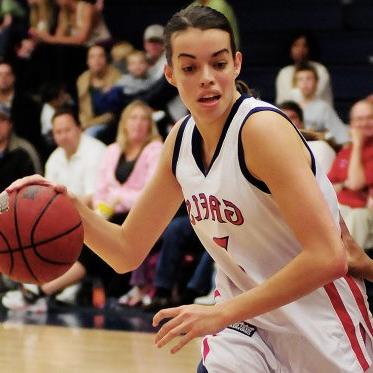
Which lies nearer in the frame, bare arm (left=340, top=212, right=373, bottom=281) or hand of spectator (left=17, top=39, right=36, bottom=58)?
bare arm (left=340, top=212, right=373, bottom=281)

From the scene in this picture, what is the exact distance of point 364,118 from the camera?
6.24 m

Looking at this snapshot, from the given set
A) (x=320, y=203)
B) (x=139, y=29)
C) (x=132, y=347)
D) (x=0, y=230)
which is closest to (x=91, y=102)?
(x=139, y=29)

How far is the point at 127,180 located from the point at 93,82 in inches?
74.0

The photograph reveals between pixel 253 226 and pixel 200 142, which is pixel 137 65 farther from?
pixel 253 226

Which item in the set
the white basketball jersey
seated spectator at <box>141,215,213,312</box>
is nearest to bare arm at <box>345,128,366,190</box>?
seated spectator at <box>141,215,213,312</box>

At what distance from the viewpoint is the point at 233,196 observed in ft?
8.80

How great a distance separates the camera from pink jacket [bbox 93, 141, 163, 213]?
23.3 feet

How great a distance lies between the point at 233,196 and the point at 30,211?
60cm

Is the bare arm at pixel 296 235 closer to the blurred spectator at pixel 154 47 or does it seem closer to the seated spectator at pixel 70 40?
the blurred spectator at pixel 154 47

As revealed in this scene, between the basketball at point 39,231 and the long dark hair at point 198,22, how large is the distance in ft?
1.79

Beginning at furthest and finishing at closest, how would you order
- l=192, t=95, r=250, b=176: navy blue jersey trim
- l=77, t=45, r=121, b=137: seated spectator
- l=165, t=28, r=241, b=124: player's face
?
l=77, t=45, r=121, b=137: seated spectator
l=192, t=95, r=250, b=176: navy blue jersey trim
l=165, t=28, r=241, b=124: player's face

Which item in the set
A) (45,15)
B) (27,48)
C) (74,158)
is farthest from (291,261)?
(45,15)

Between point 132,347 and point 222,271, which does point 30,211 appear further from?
point 132,347

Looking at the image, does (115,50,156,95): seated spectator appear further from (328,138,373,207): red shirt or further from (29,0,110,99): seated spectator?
(328,138,373,207): red shirt
